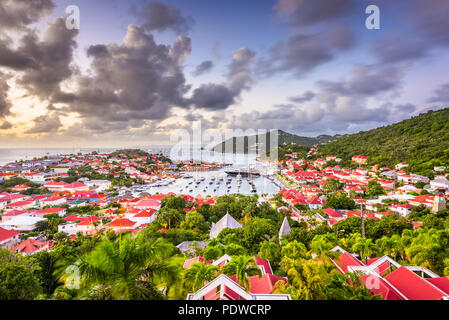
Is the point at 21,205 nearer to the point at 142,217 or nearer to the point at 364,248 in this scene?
the point at 142,217

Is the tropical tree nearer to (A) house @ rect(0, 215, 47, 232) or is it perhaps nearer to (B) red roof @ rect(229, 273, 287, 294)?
(B) red roof @ rect(229, 273, 287, 294)

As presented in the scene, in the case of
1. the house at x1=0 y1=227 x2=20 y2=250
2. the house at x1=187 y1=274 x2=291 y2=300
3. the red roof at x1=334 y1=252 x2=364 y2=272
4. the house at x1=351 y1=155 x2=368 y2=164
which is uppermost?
the house at x1=351 y1=155 x2=368 y2=164

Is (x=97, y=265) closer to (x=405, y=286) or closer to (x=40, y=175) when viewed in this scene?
(x=405, y=286)

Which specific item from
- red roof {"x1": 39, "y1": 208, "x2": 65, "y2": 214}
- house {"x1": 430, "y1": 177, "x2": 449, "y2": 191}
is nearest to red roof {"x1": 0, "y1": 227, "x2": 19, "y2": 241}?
red roof {"x1": 39, "y1": 208, "x2": 65, "y2": 214}

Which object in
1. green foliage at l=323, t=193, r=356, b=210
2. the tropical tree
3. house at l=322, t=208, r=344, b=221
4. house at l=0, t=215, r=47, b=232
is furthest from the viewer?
green foliage at l=323, t=193, r=356, b=210

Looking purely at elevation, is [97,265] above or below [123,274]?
above

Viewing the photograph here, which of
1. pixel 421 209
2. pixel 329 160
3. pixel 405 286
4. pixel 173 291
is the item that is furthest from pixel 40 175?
pixel 329 160

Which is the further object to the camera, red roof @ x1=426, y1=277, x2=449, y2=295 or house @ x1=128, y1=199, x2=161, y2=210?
house @ x1=128, y1=199, x2=161, y2=210
